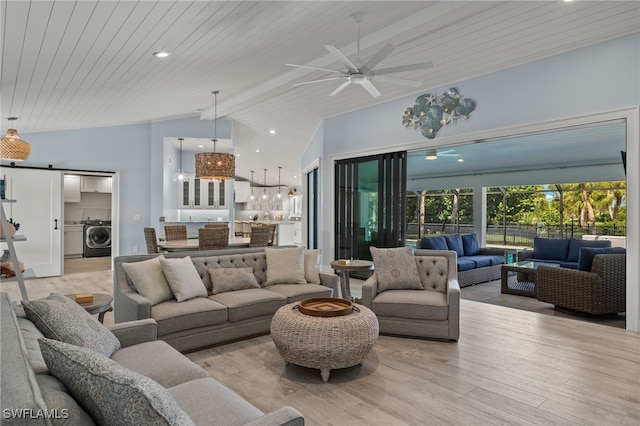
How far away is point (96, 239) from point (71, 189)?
1.42m

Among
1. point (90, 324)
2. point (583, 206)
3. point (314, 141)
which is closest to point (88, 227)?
point (314, 141)

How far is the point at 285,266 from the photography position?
434cm

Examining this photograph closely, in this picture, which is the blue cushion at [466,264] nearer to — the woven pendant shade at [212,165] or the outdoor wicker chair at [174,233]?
the woven pendant shade at [212,165]

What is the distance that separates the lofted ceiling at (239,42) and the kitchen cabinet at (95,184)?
14.3 ft

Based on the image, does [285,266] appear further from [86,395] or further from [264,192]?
[264,192]

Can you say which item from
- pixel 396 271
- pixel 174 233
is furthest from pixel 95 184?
pixel 396 271

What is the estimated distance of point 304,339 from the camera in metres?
2.79

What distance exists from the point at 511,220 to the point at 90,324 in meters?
12.4

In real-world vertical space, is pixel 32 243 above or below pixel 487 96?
below

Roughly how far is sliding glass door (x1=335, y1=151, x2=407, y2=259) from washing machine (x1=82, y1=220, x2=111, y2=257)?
648 centimetres

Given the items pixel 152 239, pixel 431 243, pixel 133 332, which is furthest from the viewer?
pixel 431 243

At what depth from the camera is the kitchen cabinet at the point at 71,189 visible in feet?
32.3

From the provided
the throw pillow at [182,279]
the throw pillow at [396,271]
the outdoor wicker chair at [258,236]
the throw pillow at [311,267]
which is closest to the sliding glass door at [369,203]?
the outdoor wicker chair at [258,236]

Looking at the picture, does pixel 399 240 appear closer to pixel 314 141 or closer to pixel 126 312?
pixel 314 141
